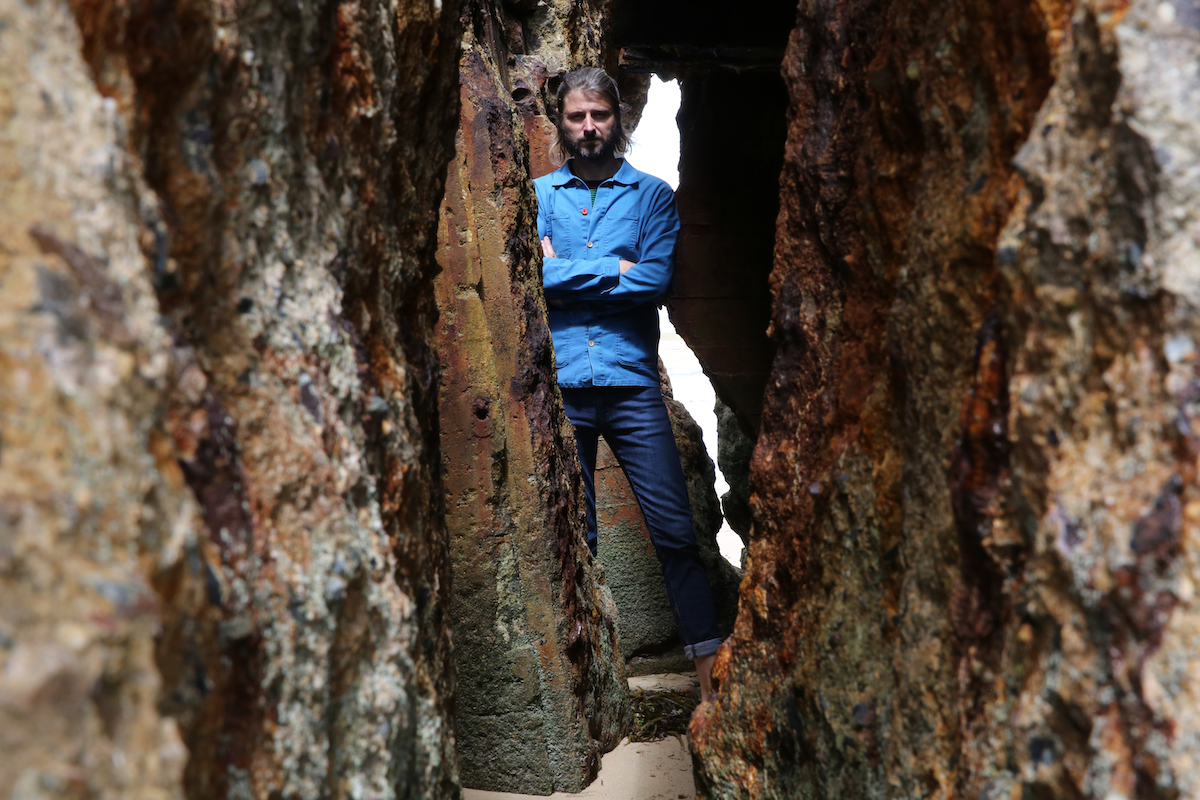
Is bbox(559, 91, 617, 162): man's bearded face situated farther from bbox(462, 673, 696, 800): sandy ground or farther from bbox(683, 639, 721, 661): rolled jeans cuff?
bbox(462, 673, 696, 800): sandy ground

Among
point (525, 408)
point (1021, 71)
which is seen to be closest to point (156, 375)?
point (1021, 71)

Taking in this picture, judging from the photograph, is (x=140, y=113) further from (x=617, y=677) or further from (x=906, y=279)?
(x=617, y=677)

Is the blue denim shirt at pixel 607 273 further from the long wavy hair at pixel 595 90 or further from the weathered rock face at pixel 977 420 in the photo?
the weathered rock face at pixel 977 420

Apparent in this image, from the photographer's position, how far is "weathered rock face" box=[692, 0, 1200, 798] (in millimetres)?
951

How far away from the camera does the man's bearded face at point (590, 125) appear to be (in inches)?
127

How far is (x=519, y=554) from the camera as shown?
9.30 ft

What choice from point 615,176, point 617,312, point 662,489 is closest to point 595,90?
point 615,176

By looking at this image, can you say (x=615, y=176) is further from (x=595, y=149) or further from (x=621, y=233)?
(x=621, y=233)

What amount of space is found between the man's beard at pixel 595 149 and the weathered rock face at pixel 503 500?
0.29 m

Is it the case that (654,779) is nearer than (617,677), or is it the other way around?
(654,779)

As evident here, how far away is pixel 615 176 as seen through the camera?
3.22 m

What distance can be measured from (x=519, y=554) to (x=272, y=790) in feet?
5.96

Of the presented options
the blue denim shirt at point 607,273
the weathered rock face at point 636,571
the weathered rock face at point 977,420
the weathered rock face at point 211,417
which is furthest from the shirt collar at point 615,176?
the weathered rock face at point 211,417

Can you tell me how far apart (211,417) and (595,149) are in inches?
95.2
